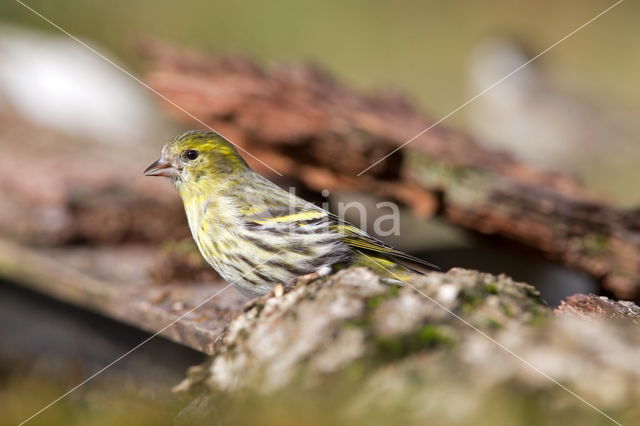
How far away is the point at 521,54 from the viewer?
9.54 metres

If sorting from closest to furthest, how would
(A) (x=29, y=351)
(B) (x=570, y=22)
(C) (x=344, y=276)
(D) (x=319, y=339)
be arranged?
(D) (x=319, y=339)
(C) (x=344, y=276)
(A) (x=29, y=351)
(B) (x=570, y=22)

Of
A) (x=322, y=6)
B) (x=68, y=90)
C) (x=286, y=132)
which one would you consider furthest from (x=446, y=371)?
(x=322, y=6)

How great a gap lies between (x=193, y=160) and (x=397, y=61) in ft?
20.8

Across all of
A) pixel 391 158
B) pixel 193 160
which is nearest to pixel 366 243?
pixel 193 160

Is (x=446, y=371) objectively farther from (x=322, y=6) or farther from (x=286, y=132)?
(x=322, y=6)

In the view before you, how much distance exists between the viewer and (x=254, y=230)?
2381 mm

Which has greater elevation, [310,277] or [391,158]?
[391,158]

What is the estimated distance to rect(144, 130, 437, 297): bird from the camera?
231 cm

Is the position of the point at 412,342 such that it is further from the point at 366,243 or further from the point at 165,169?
the point at 165,169

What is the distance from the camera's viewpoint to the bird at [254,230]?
2312 mm

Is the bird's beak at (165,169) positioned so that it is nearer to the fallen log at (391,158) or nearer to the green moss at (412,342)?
the fallen log at (391,158)

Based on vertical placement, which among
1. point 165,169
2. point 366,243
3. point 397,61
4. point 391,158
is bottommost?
point 366,243

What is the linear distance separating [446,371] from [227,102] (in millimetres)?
2411

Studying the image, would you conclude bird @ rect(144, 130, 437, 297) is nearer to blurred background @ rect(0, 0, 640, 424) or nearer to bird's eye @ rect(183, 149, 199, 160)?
bird's eye @ rect(183, 149, 199, 160)
